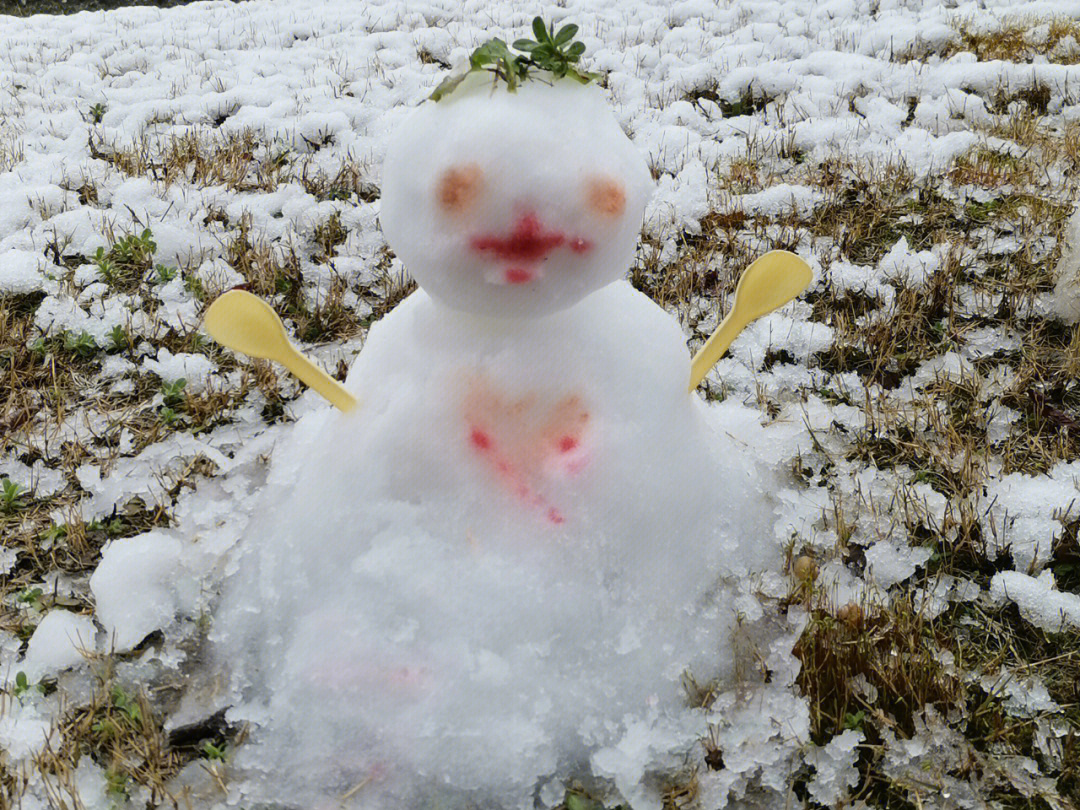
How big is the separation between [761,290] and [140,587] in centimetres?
155

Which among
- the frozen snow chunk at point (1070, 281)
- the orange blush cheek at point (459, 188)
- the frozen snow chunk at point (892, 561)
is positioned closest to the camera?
the orange blush cheek at point (459, 188)

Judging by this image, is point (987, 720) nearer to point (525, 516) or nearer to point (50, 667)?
point (525, 516)

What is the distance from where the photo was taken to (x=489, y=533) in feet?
5.48

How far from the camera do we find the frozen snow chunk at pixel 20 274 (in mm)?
3080

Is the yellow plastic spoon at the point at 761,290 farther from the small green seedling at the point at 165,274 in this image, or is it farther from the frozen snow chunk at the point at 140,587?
the small green seedling at the point at 165,274

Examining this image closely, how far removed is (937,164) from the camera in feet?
13.2

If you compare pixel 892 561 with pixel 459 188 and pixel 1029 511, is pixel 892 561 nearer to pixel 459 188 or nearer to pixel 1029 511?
pixel 1029 511

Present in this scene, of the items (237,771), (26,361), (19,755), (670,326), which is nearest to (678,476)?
(670,326)

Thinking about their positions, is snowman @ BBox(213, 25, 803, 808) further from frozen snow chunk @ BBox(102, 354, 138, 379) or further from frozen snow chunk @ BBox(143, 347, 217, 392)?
frozen snow chunk @ BBox(102, 354, 138, 379)

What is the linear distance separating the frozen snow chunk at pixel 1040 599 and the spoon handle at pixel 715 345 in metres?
0.85

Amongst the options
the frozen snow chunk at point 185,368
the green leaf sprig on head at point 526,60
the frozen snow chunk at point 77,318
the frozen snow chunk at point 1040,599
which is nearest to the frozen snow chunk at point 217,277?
the frozen snow chunk at point 77,318

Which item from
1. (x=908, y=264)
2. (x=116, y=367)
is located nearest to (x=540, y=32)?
(x=116, y=367)

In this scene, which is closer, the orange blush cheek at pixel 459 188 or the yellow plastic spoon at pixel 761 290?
the orange blush cheek at pixel 459 188

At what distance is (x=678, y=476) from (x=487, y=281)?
0.60 m
